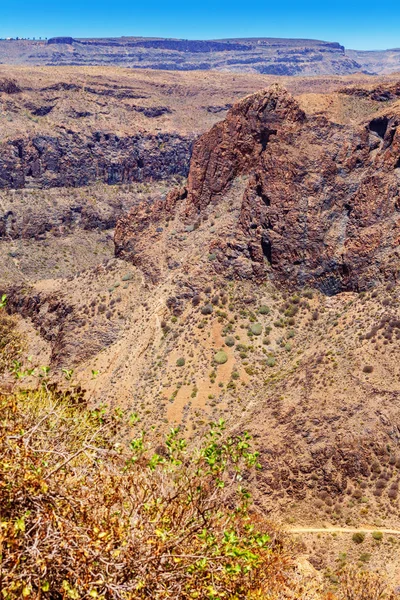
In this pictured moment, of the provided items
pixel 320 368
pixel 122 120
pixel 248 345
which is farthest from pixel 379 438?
pixel 122 120

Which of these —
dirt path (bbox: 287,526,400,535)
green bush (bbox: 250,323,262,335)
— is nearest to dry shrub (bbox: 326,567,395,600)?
dirt path (bbox: 287,526,400,535)

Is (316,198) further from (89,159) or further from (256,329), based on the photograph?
(89,159)

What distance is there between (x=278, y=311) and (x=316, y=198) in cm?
1220

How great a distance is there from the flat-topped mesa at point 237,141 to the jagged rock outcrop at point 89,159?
81.2 m

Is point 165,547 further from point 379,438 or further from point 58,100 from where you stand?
point 58,100

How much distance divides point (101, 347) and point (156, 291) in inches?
340

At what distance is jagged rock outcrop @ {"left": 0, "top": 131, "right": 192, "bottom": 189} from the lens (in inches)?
5330

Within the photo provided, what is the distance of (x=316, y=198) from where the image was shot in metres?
55.0

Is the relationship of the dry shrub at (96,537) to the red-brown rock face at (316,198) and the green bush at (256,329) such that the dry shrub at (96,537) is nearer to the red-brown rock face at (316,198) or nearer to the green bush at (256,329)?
the green bush at (256,329)

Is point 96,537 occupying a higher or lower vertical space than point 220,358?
higher

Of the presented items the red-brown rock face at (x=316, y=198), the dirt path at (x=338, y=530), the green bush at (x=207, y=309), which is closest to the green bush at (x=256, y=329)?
the green bush at (x=207, y=309)

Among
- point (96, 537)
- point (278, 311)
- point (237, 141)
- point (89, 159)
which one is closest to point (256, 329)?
point (278, 311)

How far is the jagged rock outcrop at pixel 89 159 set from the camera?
135 metres

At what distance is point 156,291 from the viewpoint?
201 ft
